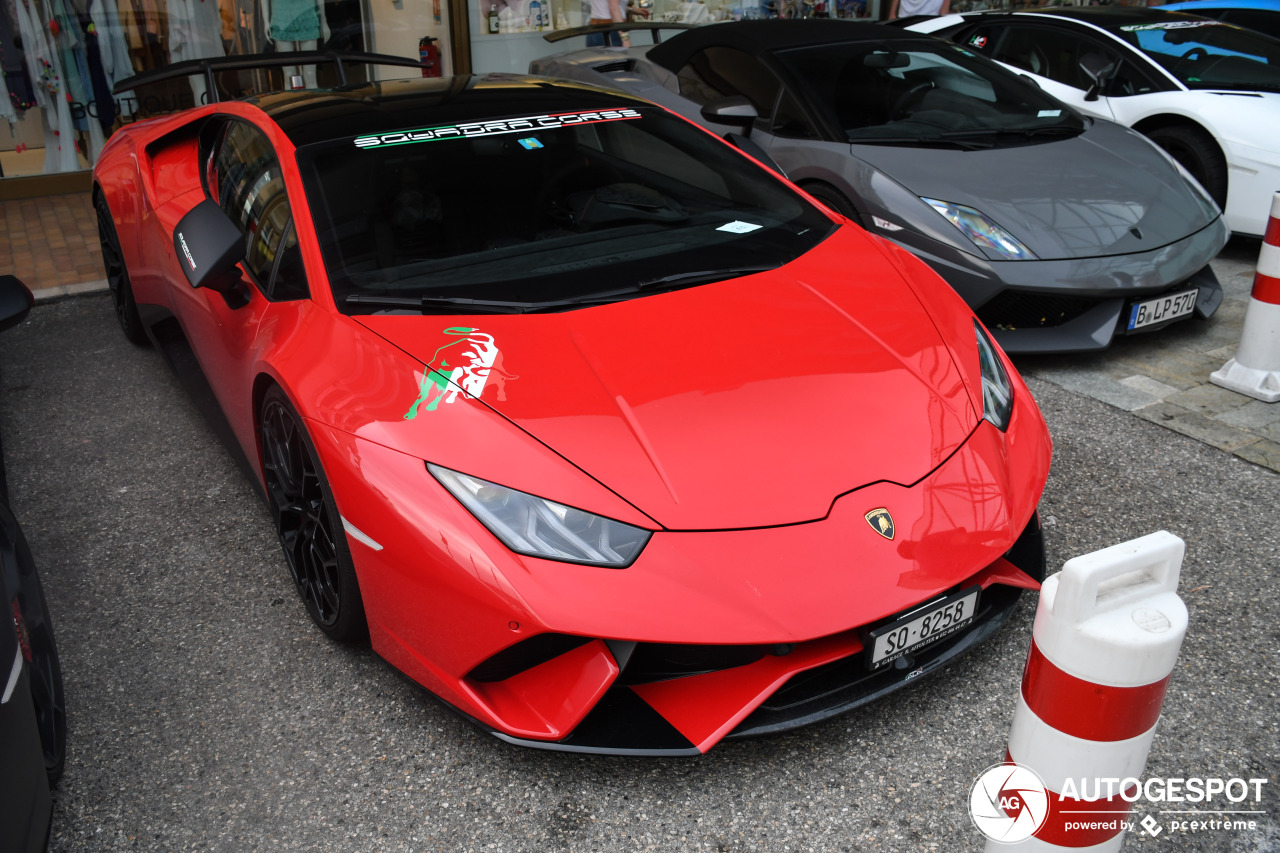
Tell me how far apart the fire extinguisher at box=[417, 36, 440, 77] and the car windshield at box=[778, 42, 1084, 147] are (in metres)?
4.30

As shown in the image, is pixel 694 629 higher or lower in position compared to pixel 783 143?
A: lower

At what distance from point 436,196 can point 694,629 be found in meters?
1.47

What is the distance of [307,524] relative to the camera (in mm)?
2348

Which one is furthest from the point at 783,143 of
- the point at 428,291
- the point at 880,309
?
the point at 428,291

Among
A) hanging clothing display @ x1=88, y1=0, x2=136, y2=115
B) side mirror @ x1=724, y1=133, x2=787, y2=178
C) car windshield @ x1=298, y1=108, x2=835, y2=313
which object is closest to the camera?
car windshield @ x1=298, y1=108, x2=835, y2=313

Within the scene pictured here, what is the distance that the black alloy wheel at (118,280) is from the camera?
4.11 m

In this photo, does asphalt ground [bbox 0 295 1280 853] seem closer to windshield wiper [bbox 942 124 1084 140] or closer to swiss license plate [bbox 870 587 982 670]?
swiss license plate [bbox 870 587 982 670]

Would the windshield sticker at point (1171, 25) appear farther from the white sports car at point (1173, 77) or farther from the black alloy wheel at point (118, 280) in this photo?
the black alloy wheel at point (118, 280)

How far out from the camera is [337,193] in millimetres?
2549

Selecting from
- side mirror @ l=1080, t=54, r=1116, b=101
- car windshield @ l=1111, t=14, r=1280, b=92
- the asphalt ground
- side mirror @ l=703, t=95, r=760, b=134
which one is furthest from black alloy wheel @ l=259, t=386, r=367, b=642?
car windshield @ l=1111, t=14, r=1280, b=92

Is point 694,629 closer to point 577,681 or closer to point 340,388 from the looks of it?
point 577,681

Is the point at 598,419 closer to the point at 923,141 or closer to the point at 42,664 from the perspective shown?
the point at 42,664

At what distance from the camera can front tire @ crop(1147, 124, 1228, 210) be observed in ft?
16.8

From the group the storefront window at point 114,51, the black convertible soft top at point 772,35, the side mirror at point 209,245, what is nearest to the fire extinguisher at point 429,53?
the storefront window at point 114,51
